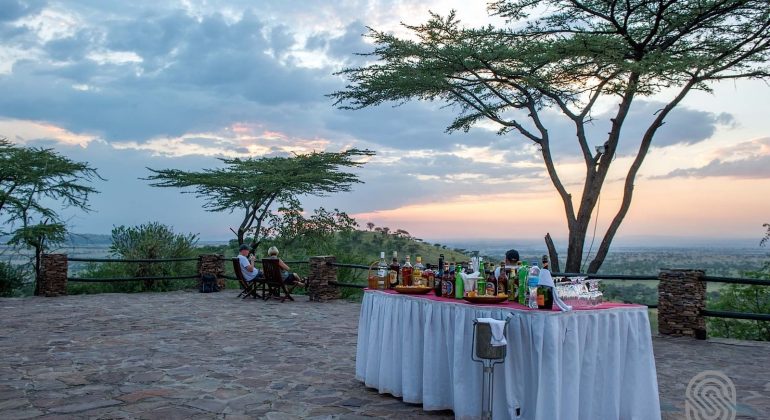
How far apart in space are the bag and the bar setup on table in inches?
481

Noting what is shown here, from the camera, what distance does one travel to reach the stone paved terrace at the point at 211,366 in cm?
573

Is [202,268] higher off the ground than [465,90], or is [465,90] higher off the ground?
[465,90]

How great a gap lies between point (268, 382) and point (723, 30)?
16.5 m

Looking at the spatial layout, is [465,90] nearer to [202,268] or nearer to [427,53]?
[427,53]

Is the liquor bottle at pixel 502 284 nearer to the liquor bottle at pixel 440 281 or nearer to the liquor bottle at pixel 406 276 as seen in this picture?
the liquor bottle at pixel 440 281

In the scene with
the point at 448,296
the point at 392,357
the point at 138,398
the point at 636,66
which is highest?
the point at 636,66

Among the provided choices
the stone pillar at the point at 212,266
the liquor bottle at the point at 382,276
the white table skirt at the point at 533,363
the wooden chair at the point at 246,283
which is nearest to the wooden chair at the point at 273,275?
the wooden chair at the point at 246,283

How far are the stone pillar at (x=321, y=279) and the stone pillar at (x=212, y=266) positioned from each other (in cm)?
375

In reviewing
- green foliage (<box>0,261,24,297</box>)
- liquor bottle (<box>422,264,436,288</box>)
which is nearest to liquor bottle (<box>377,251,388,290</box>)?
liquor bottle (<box>422,264,436,288</box>)

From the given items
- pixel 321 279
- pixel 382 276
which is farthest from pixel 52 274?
pixel 382 276

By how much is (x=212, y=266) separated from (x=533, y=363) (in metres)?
14.3

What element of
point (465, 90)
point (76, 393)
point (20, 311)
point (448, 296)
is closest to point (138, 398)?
point (76, 393)

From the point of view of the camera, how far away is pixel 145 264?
18547mm

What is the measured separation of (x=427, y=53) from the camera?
62.4 feet
